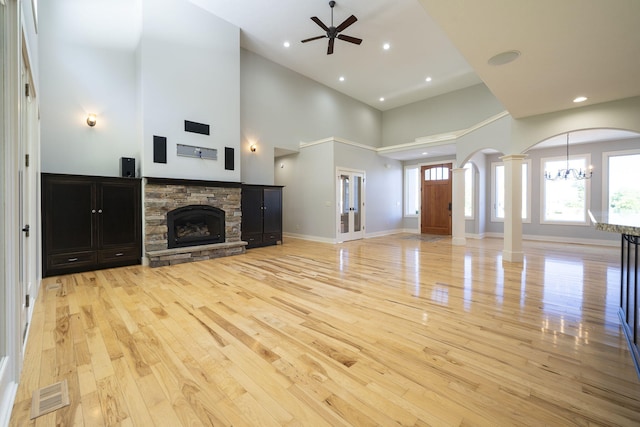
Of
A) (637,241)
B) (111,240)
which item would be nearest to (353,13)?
(637,241)

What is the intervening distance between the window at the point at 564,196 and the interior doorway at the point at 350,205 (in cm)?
536

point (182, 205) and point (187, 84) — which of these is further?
point (187, 84)

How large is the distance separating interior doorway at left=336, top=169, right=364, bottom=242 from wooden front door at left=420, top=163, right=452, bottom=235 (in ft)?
9.37

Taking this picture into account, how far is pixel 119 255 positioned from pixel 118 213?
0.73m

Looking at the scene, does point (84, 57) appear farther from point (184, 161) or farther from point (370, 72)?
point (370, 72)

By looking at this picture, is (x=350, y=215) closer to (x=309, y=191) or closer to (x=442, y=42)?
→ (x=309, y=191)

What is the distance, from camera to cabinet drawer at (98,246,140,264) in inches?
177

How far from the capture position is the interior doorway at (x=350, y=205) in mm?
7734

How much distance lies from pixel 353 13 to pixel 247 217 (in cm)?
510

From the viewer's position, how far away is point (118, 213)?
15.3 ft

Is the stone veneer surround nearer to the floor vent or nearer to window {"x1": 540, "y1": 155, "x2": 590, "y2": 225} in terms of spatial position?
the floor vent

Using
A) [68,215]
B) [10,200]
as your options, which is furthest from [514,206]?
[68,215]

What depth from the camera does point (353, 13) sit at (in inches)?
227

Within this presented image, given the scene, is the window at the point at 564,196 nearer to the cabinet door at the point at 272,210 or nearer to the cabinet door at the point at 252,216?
the cabinet door at the point at 272,210
